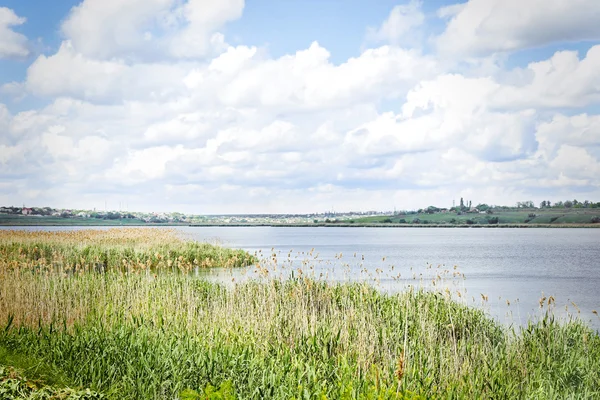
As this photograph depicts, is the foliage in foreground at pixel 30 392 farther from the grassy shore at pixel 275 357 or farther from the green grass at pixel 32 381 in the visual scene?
the grassy shore at pixel 275 357

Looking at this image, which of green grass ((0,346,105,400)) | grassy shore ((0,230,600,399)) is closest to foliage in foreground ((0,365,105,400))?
green grass ((0,346,105,400))

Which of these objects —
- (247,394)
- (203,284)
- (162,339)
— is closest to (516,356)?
(247,394)

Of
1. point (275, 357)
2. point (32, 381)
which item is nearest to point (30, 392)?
point (32, 381)

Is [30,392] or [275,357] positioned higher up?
[30,392]

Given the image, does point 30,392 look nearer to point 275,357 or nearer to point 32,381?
point 32,381

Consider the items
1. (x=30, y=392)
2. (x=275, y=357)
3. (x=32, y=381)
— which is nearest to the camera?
(x=30, y=392)

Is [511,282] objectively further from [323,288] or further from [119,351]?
[119,351]

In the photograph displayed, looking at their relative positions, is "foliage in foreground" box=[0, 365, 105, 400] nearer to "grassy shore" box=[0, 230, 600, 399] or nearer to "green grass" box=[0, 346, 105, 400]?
"green grass" box=[0, 346, 105, 400]

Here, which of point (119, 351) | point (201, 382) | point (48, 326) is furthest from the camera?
point (48, 326)

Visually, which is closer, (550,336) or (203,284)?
(550,336)

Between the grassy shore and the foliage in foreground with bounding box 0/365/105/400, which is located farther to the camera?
the grassy shore

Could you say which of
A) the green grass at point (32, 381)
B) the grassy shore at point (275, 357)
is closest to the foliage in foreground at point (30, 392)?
the green grass at point (32, 381)

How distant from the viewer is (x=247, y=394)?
6.80 meters

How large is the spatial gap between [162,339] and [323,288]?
23.9 feet
